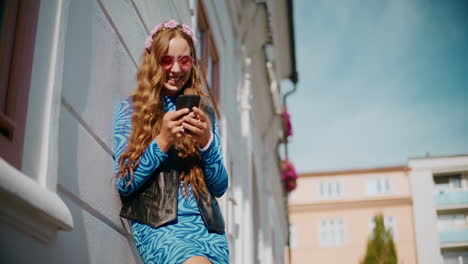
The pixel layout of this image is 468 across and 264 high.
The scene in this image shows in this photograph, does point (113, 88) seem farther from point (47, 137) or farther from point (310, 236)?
point (310, 236)

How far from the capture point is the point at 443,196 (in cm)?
4084

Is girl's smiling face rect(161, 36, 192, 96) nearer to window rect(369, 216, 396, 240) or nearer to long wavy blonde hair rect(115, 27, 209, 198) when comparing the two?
long wavy blonde hair rect(115, 27, 209, 198)

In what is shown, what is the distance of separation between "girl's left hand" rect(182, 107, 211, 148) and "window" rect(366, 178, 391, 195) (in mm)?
40609

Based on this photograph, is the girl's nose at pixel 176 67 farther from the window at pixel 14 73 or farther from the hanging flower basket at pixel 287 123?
the hanging flower basket at pixel 287 123

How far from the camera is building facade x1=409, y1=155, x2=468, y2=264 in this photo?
1559 inches

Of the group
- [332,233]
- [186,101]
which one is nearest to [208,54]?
[186,101]

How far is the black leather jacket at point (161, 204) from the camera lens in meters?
2.31

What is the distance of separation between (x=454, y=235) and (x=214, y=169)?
135 feet

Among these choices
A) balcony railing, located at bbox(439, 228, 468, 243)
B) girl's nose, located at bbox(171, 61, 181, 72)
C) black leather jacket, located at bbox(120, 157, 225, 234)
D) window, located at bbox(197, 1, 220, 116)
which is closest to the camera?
black leather jacket, located at bbox(120, 157, 225, 234)

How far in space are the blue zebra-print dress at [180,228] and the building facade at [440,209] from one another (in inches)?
1569

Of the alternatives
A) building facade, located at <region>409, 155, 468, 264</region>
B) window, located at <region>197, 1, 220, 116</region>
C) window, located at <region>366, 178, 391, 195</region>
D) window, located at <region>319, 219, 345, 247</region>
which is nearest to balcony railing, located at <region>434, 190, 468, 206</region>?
building facade, located at <region>409, 155, 468, 264</region>

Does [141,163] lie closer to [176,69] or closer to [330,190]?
[176,69]

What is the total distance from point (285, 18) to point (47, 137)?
14.4 m

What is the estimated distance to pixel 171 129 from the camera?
2.24 m
